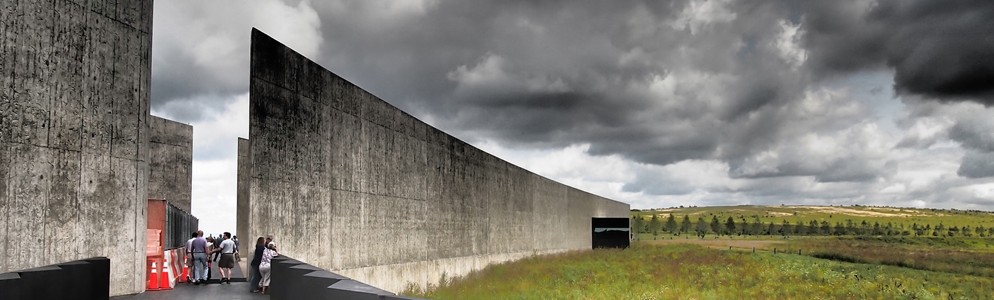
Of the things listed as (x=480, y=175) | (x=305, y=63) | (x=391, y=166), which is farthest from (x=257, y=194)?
(x=480, y=175)

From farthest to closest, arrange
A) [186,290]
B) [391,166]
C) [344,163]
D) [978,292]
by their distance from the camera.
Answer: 1. [978,292]
2. [391,166]
3. [344,163]
4. [186,290]

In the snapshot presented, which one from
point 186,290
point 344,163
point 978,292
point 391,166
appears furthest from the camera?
point 978,292

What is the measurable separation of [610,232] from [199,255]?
5233 cm

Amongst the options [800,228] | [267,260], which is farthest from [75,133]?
[800,228]

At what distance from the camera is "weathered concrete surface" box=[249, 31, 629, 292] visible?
17.5 m

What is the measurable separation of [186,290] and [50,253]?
12.9 feet

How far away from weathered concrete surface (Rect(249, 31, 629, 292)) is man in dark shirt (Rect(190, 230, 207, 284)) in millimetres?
2911

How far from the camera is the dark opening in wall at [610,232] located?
221 ft

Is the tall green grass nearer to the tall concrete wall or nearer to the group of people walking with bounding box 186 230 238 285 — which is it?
the group of people walking with bounding box 186 230 238 285

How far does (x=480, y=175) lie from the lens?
114 ft

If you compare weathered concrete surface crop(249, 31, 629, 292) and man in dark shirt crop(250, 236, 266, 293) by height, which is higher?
weathered concrete surface crop(249, 31, 629, 292)

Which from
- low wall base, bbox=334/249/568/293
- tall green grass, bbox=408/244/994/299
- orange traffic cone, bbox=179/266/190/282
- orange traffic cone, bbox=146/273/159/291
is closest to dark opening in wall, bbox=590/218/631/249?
tall green grass, bbox=408/244/994/299

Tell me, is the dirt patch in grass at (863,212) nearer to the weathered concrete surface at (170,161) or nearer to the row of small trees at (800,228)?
the row of small trees at (800,228)

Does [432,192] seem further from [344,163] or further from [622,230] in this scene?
[622,230]
